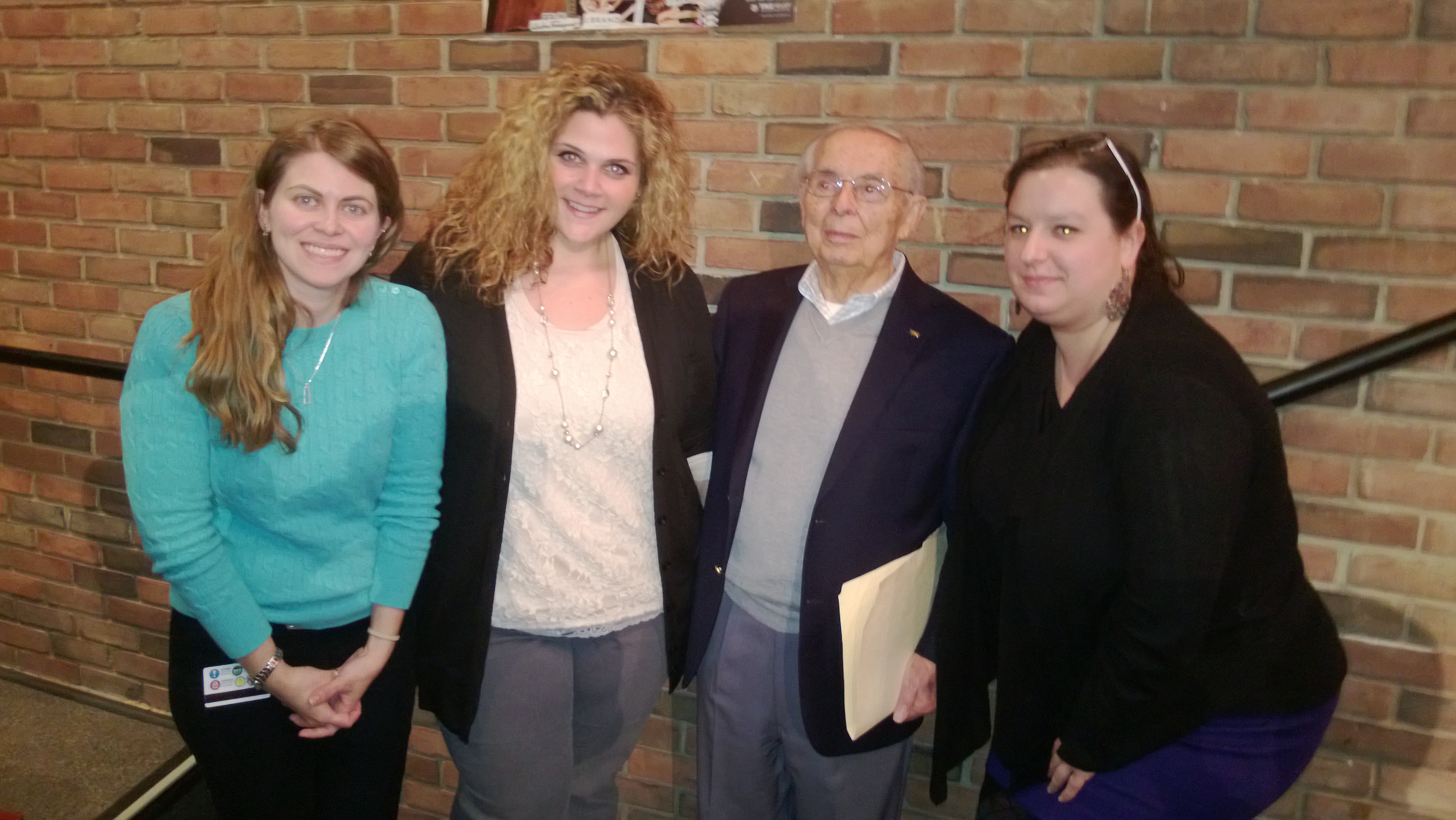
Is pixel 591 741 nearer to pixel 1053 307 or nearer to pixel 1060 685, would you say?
pixel 1060 685

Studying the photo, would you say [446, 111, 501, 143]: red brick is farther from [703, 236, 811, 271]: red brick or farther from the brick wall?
[703, 236, 811, 271]: red brick

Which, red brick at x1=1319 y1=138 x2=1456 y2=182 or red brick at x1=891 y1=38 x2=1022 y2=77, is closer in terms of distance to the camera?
red brick at x1=1319 y1=138 x2=1456 y2=182

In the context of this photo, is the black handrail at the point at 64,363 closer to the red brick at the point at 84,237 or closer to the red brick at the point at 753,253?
the red brick at the point at 84,237

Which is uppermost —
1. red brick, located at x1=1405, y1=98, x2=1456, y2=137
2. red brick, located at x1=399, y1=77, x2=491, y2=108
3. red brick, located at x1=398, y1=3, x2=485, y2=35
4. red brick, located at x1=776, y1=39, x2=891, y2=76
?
red brick, located at x1=398, y1=3, x2=485, y2=35

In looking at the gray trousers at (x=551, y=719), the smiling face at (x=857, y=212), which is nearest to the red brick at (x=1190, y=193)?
the smiling face at (x=857, y=212)

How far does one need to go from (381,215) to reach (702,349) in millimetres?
566

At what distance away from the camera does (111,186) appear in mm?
2246

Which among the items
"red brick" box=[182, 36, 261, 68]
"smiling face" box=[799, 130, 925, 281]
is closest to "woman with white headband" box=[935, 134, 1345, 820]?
"smiling face" box=[799, 130, 925, 281]

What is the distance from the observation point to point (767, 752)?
5.10ft

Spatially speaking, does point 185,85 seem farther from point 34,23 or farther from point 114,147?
point 34,23

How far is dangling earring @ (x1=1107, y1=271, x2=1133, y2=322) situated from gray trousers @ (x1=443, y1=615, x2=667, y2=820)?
901mm

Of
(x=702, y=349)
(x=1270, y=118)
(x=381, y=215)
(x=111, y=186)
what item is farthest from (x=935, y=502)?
(x=111, y=186)

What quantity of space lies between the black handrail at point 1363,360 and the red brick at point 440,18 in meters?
1.70

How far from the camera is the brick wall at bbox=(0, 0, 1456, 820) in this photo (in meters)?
1.47
